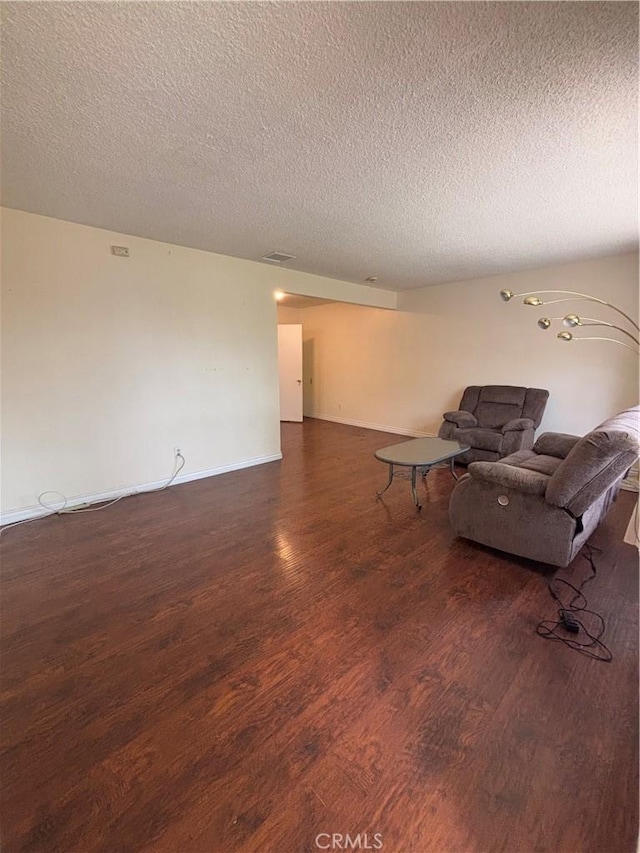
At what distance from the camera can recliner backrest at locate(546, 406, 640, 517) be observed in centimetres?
200

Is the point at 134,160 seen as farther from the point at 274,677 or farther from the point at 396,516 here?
the point at 396,516

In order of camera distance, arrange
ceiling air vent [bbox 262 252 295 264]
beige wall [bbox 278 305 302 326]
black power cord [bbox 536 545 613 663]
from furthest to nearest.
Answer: beige wall [bbox 278 305 302 326] < ceiling air vent [bbox 262 252 295 264] < black power cord [bbox 536 545 613 663]

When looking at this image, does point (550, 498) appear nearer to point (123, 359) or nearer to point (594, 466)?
point (594, 466)

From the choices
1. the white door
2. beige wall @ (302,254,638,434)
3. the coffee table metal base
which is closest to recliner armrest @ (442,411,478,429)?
the coffee table metal base

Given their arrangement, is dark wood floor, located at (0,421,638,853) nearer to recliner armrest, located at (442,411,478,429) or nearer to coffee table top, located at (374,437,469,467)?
coffee table top, located at (374,437,469,467)

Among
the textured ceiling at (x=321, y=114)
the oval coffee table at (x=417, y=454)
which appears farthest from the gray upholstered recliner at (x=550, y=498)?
the textured ceiling at (x=321, y=114)

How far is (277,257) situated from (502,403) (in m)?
3.45

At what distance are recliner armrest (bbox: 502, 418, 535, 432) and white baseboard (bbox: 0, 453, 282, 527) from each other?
294cm

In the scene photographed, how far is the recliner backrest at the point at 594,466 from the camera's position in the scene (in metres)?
2.00

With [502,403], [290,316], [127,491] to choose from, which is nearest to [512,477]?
[502,403]

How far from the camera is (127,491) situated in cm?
377

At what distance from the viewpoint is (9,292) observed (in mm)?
2936

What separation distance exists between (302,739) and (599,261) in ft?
17.8

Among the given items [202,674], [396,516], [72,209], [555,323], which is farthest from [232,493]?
[555,323]
